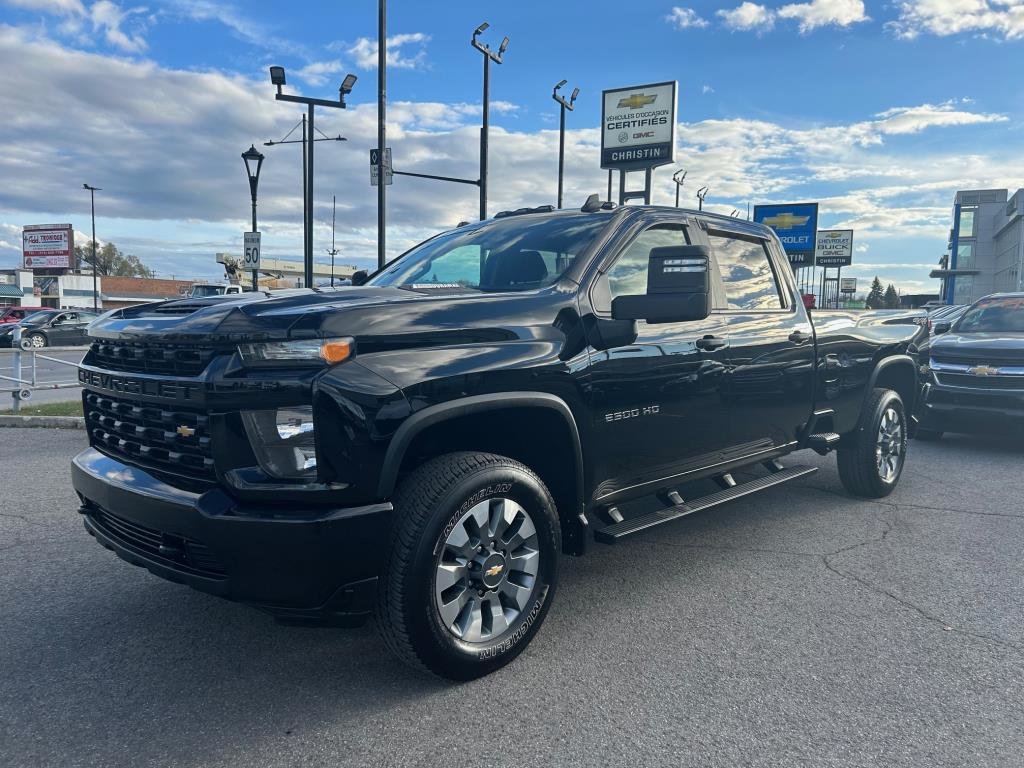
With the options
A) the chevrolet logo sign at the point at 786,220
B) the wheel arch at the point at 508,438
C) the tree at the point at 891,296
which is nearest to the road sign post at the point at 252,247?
the wheel arch at the point at 508,438

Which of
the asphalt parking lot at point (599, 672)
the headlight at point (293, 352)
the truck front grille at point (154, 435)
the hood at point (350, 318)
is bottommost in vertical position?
the asphalt parking lot at point (599, 672)

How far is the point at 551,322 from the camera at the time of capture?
335 cm

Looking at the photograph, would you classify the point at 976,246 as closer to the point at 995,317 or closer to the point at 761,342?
the point at 995,317

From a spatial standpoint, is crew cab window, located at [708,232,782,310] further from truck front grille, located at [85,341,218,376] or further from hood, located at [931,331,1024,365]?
hood, located at [931,331,1024,365]

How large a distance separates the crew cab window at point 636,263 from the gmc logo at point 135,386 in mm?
1948

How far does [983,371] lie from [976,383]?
146 millimetres

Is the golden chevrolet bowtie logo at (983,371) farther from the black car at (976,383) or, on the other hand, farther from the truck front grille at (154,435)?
the truck front grille at (154,435)

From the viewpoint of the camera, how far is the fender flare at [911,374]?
578cm

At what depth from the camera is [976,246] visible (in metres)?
83.3

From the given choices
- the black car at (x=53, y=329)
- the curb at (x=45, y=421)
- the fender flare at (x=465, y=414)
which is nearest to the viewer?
the fender flare at (x=465, y=414)

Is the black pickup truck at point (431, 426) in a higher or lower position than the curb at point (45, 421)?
higher

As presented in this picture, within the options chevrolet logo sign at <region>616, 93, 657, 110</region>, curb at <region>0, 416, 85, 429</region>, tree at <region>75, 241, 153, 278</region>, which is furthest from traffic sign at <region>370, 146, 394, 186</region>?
tree at <region>75, 241, 153, 278</region>

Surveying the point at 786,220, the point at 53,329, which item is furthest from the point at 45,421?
the point at 786,220

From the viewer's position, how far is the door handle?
403 centimetres
